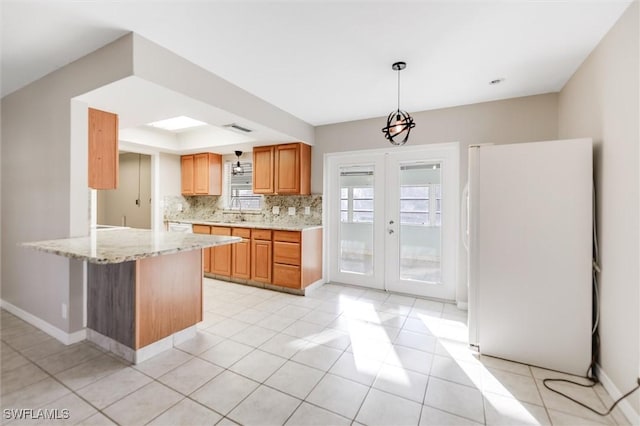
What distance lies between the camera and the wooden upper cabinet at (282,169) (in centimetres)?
436

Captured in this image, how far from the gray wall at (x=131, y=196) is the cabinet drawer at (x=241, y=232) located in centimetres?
225

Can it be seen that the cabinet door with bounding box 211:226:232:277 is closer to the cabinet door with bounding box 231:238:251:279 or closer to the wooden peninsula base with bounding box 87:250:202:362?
the cabinet door with bounding box 231:238:251:279

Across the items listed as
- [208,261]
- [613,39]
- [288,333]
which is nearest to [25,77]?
[208,261]

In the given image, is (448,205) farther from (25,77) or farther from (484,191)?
(25,77)

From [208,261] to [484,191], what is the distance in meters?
4.20

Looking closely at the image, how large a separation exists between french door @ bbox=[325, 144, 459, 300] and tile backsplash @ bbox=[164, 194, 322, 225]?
29 centimetres

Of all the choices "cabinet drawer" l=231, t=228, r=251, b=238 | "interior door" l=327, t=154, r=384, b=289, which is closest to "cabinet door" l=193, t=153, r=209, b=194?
"cabinet drawer" l=231, t=228, r=251, b=238

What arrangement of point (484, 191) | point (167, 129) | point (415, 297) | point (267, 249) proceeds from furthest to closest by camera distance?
point (167, 129) → point (267, 249) → point (415, 297) → point (484, 191)

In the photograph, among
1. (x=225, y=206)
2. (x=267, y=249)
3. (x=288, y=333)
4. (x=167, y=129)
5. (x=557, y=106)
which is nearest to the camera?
(x=288, y=333)

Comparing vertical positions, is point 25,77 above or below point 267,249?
above

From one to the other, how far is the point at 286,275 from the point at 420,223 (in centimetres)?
203

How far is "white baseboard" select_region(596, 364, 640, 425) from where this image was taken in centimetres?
165

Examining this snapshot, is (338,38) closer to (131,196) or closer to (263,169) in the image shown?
(263,169)

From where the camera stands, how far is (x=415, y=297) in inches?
154
